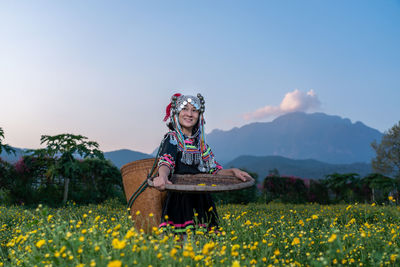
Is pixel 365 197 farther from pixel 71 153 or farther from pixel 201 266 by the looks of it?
pixel 201 266

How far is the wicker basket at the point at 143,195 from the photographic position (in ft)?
12.5

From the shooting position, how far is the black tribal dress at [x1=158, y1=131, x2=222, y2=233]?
3566 millimetres

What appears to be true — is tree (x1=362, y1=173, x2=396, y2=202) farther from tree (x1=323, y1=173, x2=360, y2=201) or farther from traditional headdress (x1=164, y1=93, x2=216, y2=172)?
traditional headdress (x1=164, y1=93, x2=216, y2=172)

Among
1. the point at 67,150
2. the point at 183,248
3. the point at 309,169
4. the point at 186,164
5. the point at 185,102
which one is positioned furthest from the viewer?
the point at 309,169

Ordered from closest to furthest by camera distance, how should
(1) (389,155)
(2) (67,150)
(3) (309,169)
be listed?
(2) (67,150)
(1) (389,155)
(3) (309,169)

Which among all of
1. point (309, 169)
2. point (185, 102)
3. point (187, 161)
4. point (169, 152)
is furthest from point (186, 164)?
point (309, 169)

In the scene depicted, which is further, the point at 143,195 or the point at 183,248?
the point at 143,195

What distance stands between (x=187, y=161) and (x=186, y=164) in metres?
0.06

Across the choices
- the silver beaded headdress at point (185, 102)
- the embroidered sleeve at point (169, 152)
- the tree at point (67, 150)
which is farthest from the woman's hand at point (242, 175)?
the tree at point (67, 150)

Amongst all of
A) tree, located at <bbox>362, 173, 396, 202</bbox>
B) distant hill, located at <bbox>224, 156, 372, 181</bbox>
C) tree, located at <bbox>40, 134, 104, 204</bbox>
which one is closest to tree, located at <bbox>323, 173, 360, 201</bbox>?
tree, located at <bbox>362, 173, 396, 202</bbox>

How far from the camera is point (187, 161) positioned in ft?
12.1

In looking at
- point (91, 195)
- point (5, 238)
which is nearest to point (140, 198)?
point (5, 238)

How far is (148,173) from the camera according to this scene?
387cm

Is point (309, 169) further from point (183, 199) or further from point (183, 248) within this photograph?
point (183, 248)
